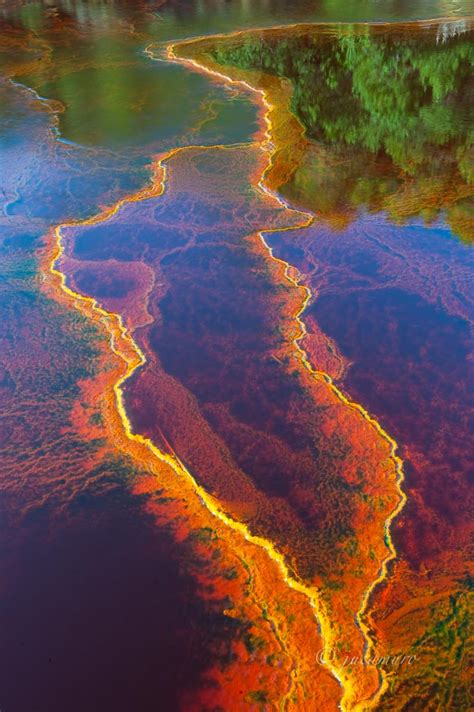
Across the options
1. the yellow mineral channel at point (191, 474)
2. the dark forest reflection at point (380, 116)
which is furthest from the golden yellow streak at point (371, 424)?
the dark forest reflection at point (380, 116)

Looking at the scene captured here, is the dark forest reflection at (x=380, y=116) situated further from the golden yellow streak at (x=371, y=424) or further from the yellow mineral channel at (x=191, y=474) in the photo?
the yellow mineral channel at (x=191, y=474)

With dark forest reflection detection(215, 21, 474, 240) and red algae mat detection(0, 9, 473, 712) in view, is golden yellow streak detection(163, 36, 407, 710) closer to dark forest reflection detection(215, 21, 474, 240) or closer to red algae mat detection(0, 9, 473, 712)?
red algae mat detection(0, 9, 473, 712)

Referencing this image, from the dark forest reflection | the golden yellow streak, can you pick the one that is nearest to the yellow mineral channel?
the golden yellow streak

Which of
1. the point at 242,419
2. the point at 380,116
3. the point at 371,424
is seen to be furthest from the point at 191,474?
the point at 380,116

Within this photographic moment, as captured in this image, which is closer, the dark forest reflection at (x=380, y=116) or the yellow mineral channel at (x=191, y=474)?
the yellow mineral channel at (x=191, y=474)

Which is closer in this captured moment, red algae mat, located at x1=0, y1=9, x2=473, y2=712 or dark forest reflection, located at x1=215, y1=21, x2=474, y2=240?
red algae mat, located at x1=0, y1=9, x2=473, y2=712

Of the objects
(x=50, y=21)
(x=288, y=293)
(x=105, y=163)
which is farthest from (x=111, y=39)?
(x=288, y=293)

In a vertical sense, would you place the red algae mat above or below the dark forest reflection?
below

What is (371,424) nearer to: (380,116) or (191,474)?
(191,474)

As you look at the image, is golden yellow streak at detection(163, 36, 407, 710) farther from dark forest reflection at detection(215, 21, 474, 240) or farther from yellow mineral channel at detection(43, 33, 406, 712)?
dark forest reflection at detection(215, 21, 474, 240)
